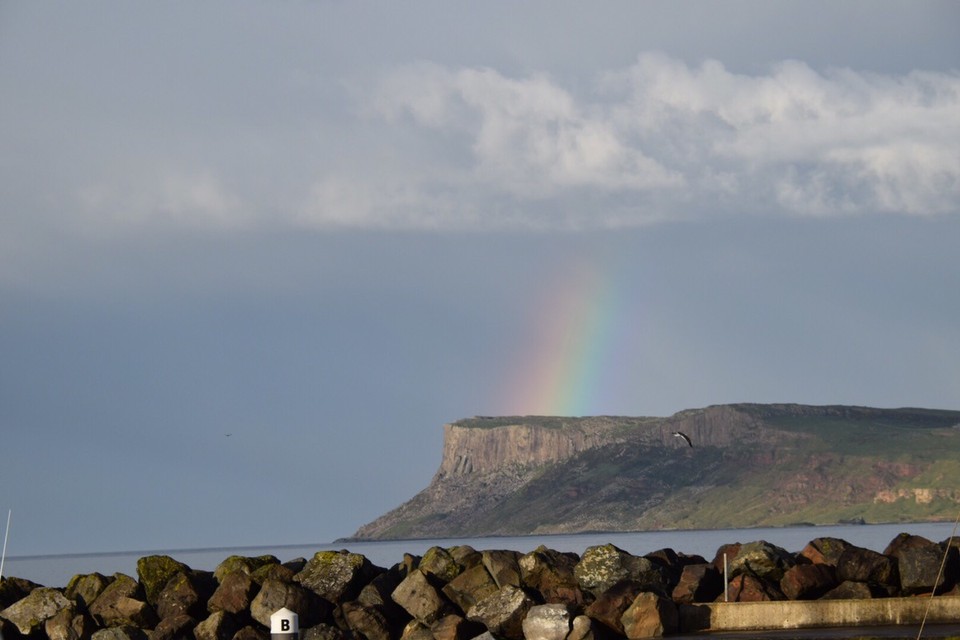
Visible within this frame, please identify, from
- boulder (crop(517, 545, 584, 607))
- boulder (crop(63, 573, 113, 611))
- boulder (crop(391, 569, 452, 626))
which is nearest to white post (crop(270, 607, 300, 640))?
boulder (crop(391, 569, 452, 626))

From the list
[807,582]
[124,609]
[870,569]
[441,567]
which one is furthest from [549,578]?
[124,609]

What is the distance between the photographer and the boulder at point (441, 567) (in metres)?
36.7

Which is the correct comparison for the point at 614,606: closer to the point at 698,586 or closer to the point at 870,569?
the point at 698,586

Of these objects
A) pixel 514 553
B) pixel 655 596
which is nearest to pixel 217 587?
pixel 514 553

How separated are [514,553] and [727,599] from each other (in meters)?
7.46

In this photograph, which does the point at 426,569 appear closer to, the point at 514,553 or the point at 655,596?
the point at 514,553

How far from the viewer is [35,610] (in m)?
37.1

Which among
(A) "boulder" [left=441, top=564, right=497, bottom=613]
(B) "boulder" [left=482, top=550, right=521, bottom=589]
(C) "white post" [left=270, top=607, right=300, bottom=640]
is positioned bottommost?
(C) "white post" [left=270, top=607, right=300, bottom=640]

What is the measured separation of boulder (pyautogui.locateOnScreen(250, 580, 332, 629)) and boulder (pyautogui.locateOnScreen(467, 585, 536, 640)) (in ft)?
14.6

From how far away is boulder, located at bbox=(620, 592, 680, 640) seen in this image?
95.0ft

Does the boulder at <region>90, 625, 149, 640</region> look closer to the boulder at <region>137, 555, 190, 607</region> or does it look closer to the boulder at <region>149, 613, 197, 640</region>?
the boulder at <region>149, 613, 197, 640</region>

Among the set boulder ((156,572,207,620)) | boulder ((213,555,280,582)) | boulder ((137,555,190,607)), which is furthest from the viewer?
boulder ((213,555,280,582))

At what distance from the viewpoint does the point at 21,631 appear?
36.8 meters

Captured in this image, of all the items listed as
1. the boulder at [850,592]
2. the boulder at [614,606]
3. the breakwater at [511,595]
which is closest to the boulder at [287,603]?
the breakwater at [511,595]
